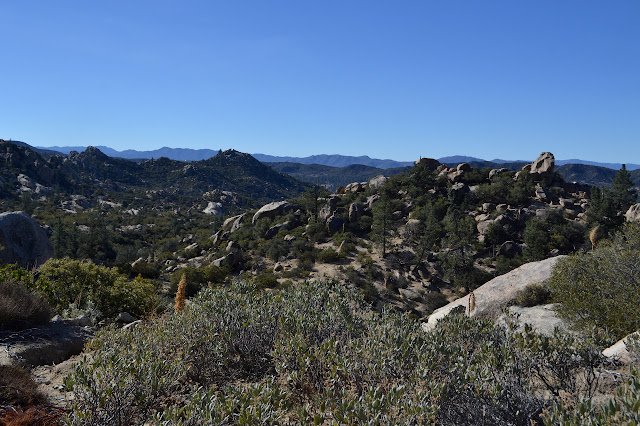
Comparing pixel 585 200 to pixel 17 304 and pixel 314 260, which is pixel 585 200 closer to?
pixel 314 260

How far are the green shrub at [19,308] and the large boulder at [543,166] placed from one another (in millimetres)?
44907

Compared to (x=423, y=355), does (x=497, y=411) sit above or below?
below

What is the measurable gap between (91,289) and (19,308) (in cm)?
518

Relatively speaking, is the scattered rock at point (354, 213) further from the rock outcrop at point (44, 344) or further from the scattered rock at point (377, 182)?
the rock outcrop at point (44, 344)

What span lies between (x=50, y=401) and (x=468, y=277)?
80.5 feet

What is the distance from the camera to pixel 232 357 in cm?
584

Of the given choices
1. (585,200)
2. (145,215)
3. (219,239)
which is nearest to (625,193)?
(585,200)

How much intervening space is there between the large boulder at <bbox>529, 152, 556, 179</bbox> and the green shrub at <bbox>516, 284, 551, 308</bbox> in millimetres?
32248

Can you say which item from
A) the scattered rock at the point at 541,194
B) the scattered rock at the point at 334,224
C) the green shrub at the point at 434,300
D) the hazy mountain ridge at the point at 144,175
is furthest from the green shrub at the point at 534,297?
the hazy mountain ridge at the point at 144,175

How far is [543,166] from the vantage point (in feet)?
135

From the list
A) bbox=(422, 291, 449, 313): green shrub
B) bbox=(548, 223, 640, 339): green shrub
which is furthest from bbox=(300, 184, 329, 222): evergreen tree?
bbox=(548, 223, 640, 339): green shrub

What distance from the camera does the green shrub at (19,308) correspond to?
305 inches

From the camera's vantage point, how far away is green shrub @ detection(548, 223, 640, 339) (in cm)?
935

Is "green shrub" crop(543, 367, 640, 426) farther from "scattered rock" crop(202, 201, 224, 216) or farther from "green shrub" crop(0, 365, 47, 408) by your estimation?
"scattered rock" crop(202, 201, 224, 216)
